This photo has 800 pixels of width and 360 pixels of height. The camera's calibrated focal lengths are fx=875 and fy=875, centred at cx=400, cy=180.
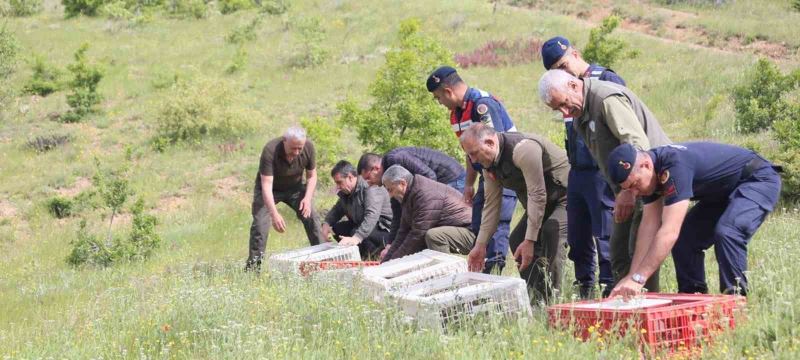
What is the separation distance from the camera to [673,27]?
30234mm

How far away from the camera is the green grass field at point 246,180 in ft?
16.4

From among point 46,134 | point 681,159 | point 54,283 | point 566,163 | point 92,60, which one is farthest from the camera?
point 92,60

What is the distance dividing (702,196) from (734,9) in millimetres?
30756

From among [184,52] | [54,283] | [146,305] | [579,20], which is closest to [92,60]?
[184,52]

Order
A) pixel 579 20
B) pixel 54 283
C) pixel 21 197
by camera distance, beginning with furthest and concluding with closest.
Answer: pixel 579 20
pixel 21 197
pixel 54 283

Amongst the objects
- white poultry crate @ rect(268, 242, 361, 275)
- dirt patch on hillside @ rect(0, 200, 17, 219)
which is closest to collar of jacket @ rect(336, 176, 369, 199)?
white poultry crate @ rect(268, 242, 361, 275)

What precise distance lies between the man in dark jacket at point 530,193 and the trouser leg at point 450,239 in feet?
3.75

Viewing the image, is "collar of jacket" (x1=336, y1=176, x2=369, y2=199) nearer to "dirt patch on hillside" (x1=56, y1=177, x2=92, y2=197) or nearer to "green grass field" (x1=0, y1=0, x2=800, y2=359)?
"green grass field" (x1=0, y1=0, x2=800, y2=359)

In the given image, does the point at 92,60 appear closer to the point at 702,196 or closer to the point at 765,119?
the point at 765,119

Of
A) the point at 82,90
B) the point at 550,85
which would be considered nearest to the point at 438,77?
the point at 550,85

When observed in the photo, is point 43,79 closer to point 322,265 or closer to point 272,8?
point 272,8

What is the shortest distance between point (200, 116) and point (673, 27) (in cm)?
1687

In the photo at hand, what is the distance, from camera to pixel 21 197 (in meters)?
19.5

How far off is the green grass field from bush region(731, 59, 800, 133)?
1.52 ft
